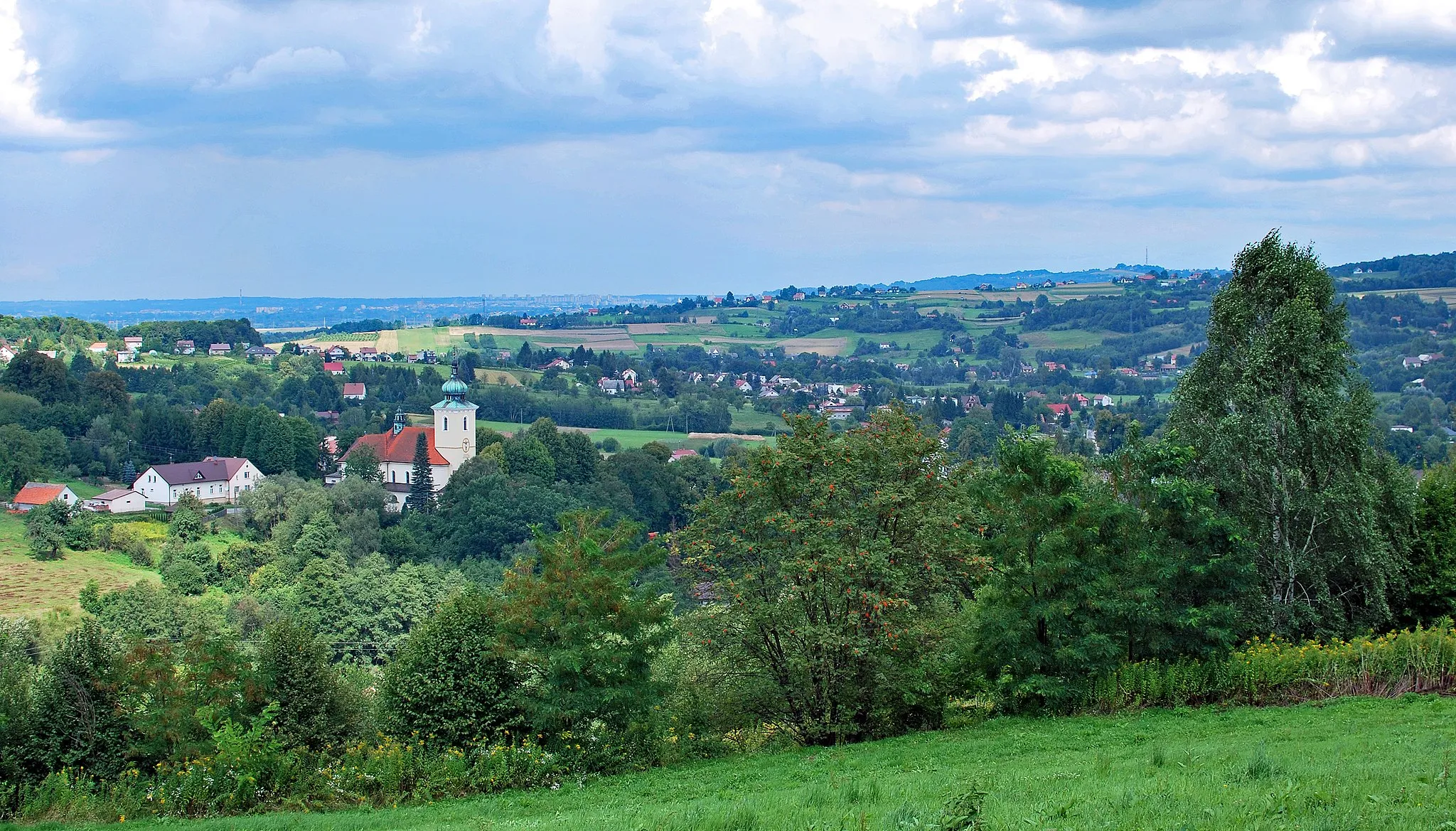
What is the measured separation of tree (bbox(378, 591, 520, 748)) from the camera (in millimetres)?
16500

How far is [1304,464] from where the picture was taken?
18891mm

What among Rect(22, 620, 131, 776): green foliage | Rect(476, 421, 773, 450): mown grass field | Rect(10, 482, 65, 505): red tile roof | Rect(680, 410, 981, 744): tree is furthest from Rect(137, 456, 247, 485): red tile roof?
Rect(680, 410, 981, 744): tree

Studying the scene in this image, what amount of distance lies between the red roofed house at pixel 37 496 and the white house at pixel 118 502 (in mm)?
2371

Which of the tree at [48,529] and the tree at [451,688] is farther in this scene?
the tree at [48,529]

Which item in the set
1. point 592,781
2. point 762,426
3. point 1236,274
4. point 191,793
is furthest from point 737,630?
point 762,426

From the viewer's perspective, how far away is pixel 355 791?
14609 mm

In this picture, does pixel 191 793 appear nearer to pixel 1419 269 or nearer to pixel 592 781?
pixel 592 781

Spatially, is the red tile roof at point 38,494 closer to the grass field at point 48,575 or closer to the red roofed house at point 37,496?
the red roofed house at point 37,496

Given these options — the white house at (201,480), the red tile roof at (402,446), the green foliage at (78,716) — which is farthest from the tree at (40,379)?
the green foliage at (78,716)

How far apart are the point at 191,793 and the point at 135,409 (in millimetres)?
116802

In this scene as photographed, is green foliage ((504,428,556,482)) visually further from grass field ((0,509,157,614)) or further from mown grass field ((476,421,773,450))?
grass field ((0,509,157,614))

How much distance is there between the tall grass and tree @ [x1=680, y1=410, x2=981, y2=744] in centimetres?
284

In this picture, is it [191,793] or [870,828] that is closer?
[870,828]

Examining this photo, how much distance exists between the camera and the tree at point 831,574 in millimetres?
16750
